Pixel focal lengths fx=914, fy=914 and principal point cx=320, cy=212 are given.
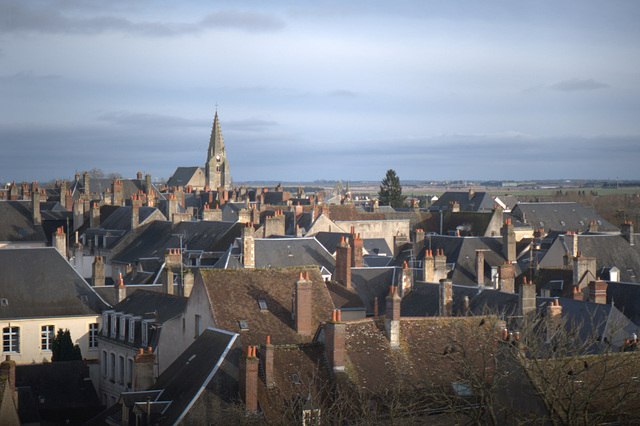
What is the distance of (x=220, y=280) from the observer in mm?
35062

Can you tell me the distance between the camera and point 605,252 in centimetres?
6200

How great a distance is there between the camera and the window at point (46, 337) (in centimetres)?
4719

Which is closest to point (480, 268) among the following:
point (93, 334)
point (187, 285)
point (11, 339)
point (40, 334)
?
point (187, 285)

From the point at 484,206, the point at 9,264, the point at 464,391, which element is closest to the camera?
the point at 464,391

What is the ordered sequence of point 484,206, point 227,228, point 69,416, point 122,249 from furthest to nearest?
point 484,206
point 122,249
point 227,228
point 69,416

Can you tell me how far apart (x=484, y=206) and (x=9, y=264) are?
7483cm

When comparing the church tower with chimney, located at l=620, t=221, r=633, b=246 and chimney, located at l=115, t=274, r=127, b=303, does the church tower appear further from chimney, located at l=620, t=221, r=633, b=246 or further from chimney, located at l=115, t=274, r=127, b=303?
chimney, located at l=115, t=274, r=127, b=303

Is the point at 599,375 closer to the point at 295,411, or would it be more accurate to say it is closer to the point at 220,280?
the point at 295,411

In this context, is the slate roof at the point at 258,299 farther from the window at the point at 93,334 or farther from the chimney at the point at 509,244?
the chimney at the point at 509,244

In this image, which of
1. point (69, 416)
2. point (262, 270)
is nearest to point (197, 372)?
point (262, 270)


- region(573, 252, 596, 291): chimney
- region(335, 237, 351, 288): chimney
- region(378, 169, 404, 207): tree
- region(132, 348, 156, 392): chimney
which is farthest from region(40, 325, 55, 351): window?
region(378, 169, 404, 207): tree

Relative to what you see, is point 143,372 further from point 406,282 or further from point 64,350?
point 406,282

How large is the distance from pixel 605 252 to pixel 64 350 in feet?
120

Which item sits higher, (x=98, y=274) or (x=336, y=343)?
(x=336, y=343)
